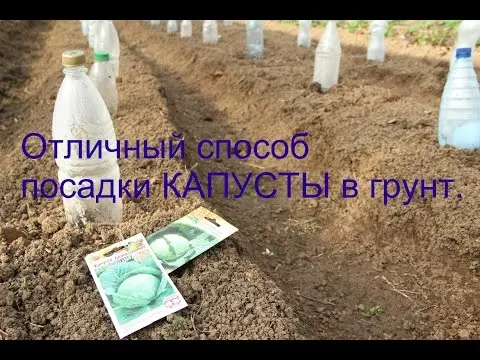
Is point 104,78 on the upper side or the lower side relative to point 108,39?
lower

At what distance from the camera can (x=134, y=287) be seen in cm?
182

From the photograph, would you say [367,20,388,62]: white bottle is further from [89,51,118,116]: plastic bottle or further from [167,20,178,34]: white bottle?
[167,20,178,34]: white bottle

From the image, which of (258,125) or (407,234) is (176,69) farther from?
(407,234)

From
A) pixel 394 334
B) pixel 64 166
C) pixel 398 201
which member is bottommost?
pixel 394 334

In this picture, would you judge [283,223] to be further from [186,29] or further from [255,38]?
[186,29]

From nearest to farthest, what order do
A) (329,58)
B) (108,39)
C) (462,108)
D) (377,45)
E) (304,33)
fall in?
1. (462,108)
2. (108,39)
3. (329,58)
4. (377,45)
5. (304,33)

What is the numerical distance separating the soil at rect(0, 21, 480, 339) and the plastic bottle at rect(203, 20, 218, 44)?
179 centimetres

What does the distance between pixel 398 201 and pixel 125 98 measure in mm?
2572

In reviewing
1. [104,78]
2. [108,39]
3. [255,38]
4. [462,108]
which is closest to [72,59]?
[104,78]

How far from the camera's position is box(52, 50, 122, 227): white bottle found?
6.70 feet

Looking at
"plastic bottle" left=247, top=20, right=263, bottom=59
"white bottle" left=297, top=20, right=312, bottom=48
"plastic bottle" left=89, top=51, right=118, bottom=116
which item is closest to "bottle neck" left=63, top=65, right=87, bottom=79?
"plastic bottle" left=89, top=51, right=118, bottom=116

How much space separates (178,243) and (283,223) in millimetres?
1221

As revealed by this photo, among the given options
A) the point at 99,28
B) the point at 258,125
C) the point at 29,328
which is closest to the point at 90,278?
the point at 29,328

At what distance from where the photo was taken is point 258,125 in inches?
174
